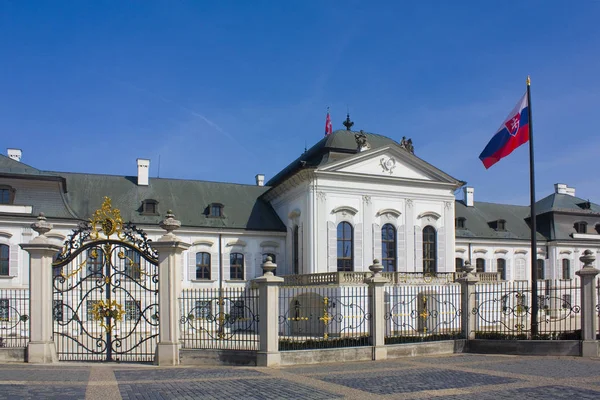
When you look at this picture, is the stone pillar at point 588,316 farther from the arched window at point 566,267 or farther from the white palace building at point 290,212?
the arched window at point 566,267

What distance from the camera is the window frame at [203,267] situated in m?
33.7

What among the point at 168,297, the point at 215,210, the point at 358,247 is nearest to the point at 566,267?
the point at 358,247

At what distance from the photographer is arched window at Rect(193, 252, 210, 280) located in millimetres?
33719

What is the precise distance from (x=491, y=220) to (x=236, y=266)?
2052 cm

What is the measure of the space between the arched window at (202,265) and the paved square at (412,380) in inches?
886

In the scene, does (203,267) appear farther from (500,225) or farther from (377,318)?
(500,225)

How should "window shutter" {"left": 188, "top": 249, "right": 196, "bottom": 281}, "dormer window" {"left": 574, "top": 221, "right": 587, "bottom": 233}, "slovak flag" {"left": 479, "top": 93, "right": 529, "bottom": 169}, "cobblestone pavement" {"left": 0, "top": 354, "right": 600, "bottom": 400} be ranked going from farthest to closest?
"dormer window" {"left": 574, "top": 221, "right": 587, "bottom": 233}, "window shutter" {"left": 188, "top": 249, "right": 196, "bottom": 281}, "slovak flag" {"left": 479, "top": 93, "right": 529, "bottom": 169}, "cobblestone pavement" {"left": 0, "top": 354, "right": 600, "bottom": 400}

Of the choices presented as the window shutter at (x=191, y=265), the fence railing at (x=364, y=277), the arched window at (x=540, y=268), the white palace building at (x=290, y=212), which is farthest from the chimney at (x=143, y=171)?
the arched window at (x=540, y=268)

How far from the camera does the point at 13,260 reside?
29375 mm

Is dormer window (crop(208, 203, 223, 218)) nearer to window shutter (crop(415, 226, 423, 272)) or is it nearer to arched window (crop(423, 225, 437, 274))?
window shutter (crop(415, 226, 423, 272))

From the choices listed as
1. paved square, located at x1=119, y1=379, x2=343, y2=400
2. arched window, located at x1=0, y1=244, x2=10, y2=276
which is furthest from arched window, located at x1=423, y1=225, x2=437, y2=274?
paved square, located at x1=119, y1=379, x2=343, y2=400

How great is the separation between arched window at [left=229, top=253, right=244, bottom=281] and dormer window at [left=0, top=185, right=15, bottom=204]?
1210cm

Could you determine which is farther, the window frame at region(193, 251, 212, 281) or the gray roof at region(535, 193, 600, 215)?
the gray roof at region(535, 193, 600, 215)

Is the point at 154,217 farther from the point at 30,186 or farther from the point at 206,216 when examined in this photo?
the point at 30,186
